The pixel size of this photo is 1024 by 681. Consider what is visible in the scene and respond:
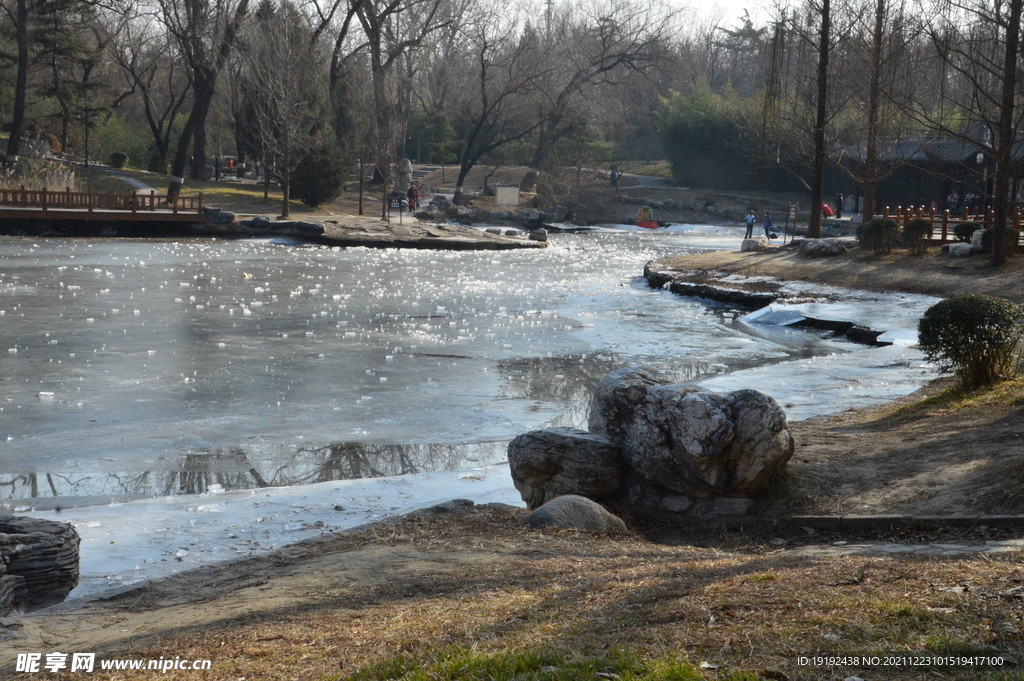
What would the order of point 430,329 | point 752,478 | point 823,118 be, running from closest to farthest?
point 752,478 < point 430,329 < point 823,118

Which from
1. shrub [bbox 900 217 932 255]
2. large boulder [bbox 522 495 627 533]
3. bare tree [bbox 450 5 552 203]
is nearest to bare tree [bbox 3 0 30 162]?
bare tree [bbox 450 5 552 203]

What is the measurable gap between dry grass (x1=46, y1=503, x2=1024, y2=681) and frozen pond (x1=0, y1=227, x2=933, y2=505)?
131 inches

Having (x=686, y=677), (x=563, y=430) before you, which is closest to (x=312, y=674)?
(x=686, y=677)

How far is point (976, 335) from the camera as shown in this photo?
9398 mm

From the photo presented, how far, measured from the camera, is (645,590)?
4.37 metres

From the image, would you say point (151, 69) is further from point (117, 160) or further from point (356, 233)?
point (356, 233)

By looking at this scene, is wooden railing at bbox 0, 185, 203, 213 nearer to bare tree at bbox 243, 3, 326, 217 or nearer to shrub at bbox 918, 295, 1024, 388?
bare tree at bbox 243, 3, 326, 217

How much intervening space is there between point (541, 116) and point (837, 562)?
5609cm

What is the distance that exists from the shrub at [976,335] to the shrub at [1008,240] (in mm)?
14279

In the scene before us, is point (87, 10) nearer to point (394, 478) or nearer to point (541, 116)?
point (541, 116)

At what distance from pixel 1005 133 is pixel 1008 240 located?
13.4ft

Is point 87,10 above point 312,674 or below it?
above

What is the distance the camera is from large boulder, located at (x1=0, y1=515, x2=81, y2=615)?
16.0 feet

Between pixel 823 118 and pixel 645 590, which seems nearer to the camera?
pixel 645 590
